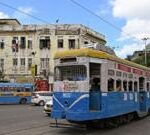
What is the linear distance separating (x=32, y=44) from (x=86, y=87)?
54.2 m

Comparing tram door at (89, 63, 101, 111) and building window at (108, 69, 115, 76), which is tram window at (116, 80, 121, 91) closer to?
building window at (108, 69, 115, 76)

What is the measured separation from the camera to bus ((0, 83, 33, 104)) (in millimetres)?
53500

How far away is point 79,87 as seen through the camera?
1759 cm

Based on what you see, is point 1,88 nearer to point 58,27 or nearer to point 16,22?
point 58,27

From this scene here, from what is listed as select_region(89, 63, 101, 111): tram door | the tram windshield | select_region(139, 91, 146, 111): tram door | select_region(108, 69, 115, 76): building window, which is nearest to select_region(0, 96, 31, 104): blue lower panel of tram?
select_region(139, 91, 146, 111): tram door

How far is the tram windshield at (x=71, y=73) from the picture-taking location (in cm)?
1778

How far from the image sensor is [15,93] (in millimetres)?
54406

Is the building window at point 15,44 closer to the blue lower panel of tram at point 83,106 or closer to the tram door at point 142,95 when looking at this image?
the tram door at point 142,95

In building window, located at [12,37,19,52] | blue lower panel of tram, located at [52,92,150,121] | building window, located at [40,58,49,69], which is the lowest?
blue lower panel of tram, located at [52,92,150,121]

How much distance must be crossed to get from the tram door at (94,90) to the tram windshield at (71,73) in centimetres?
45

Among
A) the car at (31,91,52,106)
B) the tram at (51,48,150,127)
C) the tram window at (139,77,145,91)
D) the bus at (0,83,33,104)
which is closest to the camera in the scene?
the tram at (51,48,150,127)

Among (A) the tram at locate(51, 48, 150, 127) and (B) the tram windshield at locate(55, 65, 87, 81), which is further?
(B) the tram windshield at locate(55, 65, 87, 81)

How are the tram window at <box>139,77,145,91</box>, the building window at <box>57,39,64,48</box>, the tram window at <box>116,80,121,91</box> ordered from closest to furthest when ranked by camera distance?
the tram window at <box>116,80,121,91</box>
the tram window at <box>139,77,145,91</box>
the building window at <box>57,39,64,48</box>

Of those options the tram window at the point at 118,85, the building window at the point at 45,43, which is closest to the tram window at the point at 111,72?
the tram window at the point at 118,85
